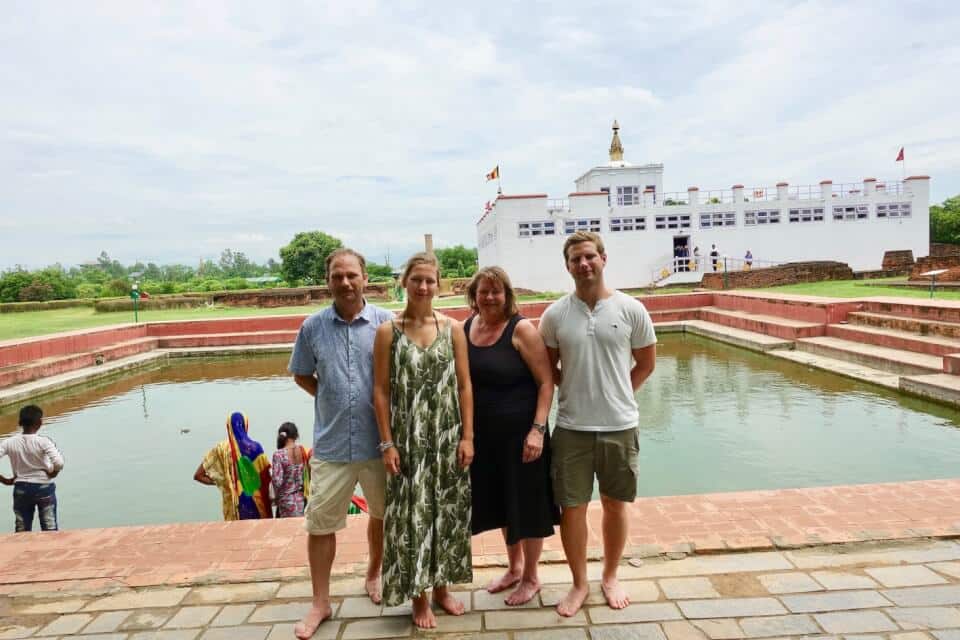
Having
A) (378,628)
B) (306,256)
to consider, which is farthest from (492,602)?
(306,256)

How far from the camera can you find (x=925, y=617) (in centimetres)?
248

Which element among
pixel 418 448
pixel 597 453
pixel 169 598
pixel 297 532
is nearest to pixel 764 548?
pixel 597 453

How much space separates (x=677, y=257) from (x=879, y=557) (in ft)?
87.2

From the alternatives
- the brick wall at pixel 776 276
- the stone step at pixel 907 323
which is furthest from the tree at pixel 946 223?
the stone step at pixel 907 323

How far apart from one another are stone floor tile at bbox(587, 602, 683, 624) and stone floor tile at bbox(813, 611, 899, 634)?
55 centimetres

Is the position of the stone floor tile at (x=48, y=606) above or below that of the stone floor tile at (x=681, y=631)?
below

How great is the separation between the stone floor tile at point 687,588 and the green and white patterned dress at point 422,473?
3.19ft

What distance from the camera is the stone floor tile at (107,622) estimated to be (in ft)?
8.86

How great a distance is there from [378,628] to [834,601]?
189 centimetres

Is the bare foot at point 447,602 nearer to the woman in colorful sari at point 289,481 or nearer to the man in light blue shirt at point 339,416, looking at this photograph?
the man in light blue shirt at point 339,416

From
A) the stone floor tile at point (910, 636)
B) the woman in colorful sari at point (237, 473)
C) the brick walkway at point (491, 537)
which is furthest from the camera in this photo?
the woman in colorful sari at point (237, 473)

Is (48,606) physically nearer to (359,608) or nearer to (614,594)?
(359,608)

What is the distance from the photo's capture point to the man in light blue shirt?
266cm

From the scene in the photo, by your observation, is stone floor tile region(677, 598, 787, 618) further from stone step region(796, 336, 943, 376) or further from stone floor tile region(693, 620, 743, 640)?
stone step region(796, 336, 943, 376)
